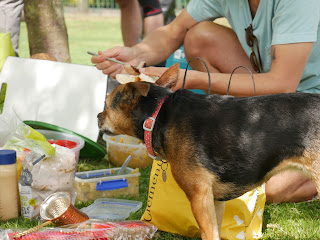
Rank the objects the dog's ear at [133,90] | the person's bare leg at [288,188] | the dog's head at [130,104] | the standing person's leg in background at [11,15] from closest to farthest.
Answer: the dog's ear at [133,90] → the dog's head at [130,104] → the person's bare leg at [288,188] → the standing person's leg in background at [11,15]

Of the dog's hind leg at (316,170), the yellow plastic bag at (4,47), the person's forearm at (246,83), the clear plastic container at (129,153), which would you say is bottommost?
the clear plastic container at (129,153)

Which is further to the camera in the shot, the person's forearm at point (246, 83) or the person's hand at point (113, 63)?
the person's hand at point (113, 63)

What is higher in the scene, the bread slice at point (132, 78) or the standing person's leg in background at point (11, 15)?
the bread slice at point (132, 78)

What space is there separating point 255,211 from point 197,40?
60.3 inches

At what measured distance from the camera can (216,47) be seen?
3.90 meters

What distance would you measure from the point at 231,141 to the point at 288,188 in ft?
3.71

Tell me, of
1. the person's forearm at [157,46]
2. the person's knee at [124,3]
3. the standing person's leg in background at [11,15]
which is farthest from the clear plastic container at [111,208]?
the person's knee at [124,3]

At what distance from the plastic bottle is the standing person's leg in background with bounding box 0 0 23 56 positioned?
11.0 ft

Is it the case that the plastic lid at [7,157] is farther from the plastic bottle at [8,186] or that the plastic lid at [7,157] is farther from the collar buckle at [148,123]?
the collar buckle at [148,123]

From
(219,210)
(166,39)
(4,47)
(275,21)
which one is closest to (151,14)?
(4,47)

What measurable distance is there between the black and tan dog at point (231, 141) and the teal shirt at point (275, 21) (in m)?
0.76

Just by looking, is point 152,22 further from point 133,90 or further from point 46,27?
point 133,90

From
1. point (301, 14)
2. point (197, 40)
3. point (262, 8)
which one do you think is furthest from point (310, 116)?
point (197, 40)

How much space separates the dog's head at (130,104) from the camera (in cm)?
274
